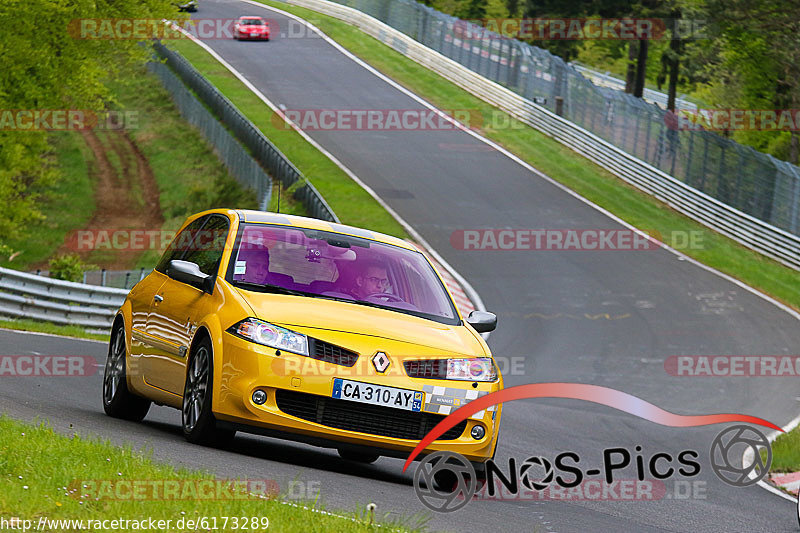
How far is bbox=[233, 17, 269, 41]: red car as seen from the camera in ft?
197

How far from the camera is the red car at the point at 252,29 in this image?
6009 cm

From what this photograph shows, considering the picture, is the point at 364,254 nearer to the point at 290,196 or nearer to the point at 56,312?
the point at 56,312

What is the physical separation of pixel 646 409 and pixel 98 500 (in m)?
12.3

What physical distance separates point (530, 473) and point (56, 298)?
47.8 feet

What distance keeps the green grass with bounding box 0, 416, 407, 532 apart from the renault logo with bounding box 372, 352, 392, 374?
1.16 meters

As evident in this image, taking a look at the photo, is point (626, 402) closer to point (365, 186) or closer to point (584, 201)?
point (584, 201)

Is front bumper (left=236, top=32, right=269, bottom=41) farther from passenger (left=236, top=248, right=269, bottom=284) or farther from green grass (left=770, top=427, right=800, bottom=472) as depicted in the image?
passenger (left=236, top=248, right=269, bottom=284)

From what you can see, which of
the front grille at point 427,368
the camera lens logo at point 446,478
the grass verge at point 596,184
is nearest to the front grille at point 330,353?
the front grille at point 427,368

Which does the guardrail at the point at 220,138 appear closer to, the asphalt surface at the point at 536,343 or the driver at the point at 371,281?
the asphalt surface at the point at 536,343

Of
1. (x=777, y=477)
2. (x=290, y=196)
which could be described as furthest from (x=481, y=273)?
(x=777, y=477)

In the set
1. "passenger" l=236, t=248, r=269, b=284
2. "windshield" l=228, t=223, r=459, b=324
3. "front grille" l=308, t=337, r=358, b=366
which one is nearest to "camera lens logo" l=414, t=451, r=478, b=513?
"front grille" l=308, t=337, r=358, b=366

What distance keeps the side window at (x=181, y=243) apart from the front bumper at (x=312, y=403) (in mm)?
1959

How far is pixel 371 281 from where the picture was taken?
Answer: 880 cm

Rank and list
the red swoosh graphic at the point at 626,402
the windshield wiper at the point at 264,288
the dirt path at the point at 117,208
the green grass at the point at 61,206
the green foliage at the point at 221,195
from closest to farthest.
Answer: the windshield wiper at the point at 264,288
the red swoosh graphic at the point at 626,402
the green foliage at the point at 221,195
the green grass at the point at 61,206
the dirt path at the point at 117,208
